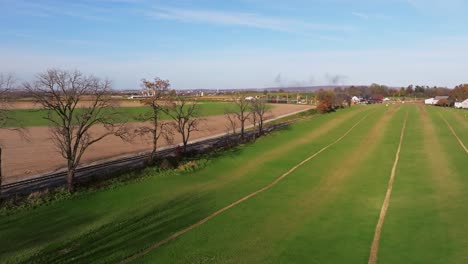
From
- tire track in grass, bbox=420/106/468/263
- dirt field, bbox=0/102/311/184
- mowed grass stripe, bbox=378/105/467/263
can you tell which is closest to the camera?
mowed grass stripe, bbox=378/105/467/263

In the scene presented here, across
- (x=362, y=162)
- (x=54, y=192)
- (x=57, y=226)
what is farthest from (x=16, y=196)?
(x=362, y=162)

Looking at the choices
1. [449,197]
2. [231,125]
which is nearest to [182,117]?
[449,197]

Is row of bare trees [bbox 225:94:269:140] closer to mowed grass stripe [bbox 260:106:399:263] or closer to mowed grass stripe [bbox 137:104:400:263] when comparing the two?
mowed grass stripe [bbox 260:106:399:263]

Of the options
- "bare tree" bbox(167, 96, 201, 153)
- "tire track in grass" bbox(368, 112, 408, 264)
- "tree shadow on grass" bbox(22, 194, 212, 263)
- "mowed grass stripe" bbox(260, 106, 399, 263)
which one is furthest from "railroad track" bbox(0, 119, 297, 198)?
"tire track in grass" bbox(368, 112, 408, 264)

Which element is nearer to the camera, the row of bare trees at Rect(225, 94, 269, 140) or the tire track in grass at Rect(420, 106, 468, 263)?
the tire track in grass at Rect(420, 106, 468, 263)

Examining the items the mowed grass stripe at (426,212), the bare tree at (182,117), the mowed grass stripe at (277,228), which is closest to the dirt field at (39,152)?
the bare tree at (182,117)

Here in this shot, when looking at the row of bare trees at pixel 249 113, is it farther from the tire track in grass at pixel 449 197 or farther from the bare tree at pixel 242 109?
the tire track in grass at pixel 449 197
